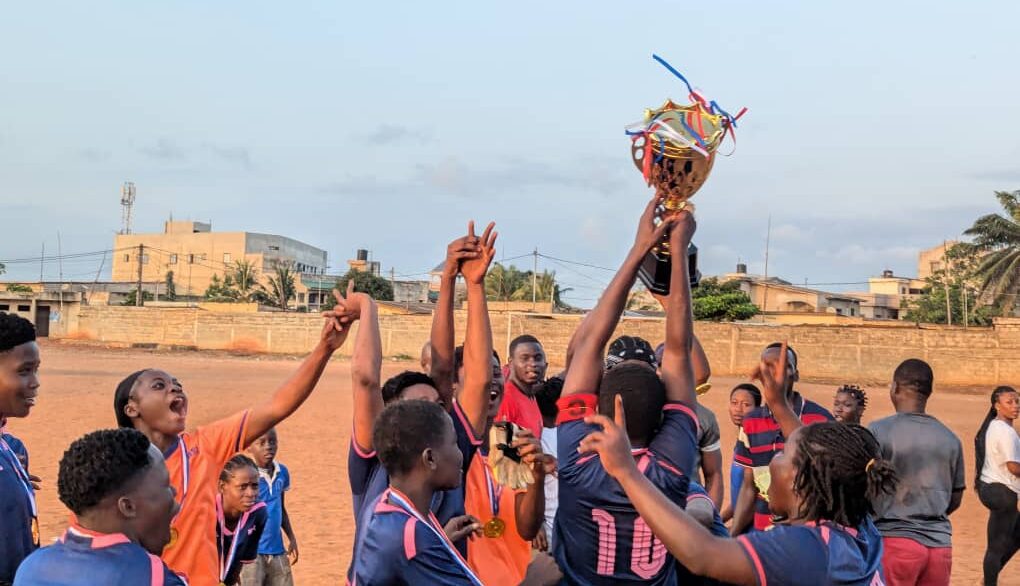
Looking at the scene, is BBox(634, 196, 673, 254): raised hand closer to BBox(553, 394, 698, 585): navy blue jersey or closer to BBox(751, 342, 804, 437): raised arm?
BBox(553, 394, 698, 585): navy blue jersey

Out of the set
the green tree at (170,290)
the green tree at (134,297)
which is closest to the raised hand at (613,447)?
the green tree at (134,297)

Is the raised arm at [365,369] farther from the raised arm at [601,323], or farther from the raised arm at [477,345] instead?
the raised arm at [601,323]

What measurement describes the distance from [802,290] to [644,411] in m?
63.2

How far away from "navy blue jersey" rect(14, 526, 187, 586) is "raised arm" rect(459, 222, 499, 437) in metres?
1.43

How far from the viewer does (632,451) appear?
3.17 m

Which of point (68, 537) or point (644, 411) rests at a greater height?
point (644, 411)

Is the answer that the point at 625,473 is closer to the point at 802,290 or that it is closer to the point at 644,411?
the point at 644,411

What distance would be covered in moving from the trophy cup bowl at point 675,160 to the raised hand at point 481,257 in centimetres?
67

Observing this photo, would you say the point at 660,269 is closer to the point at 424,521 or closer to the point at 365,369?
the point at 365,369

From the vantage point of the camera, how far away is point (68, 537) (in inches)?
104

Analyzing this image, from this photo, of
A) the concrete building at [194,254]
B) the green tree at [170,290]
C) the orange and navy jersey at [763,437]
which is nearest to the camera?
the orange and navy jersey at [763,437]

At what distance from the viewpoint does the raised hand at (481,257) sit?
4020mm

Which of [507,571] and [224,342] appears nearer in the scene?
[507,571]

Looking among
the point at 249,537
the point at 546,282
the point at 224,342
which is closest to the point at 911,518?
the point at 249,537
